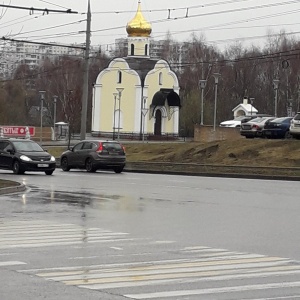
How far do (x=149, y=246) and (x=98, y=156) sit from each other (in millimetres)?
26157

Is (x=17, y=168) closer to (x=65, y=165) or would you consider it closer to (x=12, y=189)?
(x=65, y=165)

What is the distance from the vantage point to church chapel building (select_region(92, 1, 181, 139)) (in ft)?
308

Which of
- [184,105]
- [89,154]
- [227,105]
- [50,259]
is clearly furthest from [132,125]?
[50,259]

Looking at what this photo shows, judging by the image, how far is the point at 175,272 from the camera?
11000 millimetres

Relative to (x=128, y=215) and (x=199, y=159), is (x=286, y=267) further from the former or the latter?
(x=199, y=159)

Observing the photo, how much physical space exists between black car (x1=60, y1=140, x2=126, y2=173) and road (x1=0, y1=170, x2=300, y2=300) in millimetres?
14450

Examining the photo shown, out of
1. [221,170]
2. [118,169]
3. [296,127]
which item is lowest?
[118,169]

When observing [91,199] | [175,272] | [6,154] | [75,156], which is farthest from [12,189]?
[75,156]

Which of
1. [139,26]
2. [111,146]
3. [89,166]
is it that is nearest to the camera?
[111,146]

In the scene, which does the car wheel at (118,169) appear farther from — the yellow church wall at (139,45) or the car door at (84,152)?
the yellow church wall at (139,45)

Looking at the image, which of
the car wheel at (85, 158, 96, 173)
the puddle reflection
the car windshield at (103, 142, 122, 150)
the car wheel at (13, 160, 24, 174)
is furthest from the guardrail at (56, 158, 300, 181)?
the puddle reflection

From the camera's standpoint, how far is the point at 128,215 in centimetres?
1877

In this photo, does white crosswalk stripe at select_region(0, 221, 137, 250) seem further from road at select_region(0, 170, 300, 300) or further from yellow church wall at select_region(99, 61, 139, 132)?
yellow church wall at select_region(99, 61, 139, 132)

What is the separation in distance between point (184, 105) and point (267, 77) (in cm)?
1891
